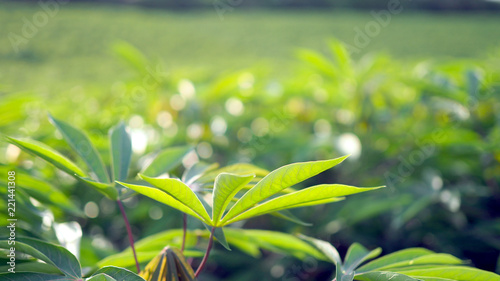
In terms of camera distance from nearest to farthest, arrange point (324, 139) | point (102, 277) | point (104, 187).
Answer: point (102, 277) < point (104, 187) < point (324, 139)

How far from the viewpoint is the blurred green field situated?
133 inches

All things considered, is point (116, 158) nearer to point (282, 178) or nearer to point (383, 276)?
point (282, 178)

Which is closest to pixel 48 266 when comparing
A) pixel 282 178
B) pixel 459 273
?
pixel 282 178

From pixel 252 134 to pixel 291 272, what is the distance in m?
0.45

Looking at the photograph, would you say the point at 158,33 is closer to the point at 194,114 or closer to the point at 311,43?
the point at 311,43

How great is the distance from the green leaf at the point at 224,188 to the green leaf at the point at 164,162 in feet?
0.62

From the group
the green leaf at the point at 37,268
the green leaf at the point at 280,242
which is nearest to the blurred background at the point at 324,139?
the green leaf at the point at 37,268

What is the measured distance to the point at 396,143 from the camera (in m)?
1.25

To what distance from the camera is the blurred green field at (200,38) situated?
11.1ft

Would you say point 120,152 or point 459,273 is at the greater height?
point 120,152

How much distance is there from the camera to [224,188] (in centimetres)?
52

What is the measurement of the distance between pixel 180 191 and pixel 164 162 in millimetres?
222

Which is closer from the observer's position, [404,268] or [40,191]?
[404,268]

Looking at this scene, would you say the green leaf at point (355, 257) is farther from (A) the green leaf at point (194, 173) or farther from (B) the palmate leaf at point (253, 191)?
(A) the green leaf at point (194, 173)
